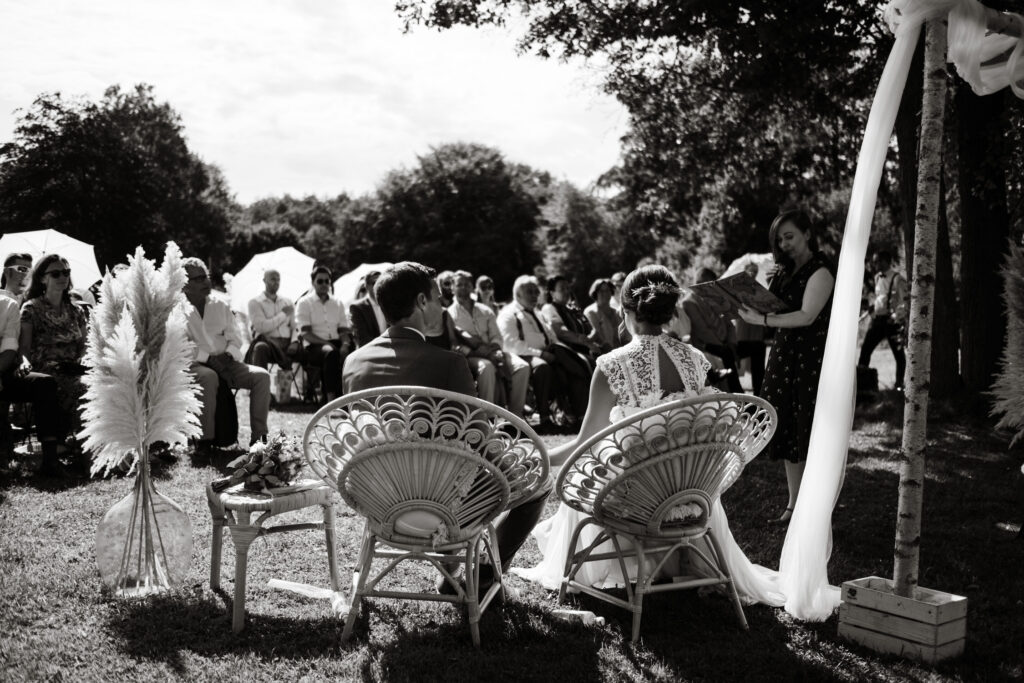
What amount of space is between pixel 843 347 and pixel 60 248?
874 cm

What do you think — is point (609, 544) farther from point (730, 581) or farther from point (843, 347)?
point (843, 347)

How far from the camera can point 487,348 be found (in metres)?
9.88

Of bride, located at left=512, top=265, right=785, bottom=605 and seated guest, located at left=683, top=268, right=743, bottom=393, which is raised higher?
seated guest, located at left=683, top=268, right=743, bottom=393

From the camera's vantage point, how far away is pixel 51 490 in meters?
6.48

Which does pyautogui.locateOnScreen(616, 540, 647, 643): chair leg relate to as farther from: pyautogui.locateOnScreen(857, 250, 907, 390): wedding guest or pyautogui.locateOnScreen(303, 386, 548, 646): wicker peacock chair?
pyautogui.locateOnScreen(857, 250, 907, 390): wedding guest

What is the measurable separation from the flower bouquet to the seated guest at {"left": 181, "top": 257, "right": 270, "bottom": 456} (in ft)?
12.6

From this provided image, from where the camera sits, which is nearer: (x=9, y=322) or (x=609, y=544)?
(x=609, y=544)

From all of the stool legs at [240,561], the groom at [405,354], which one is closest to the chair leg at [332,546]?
the stool legs at [240,561]

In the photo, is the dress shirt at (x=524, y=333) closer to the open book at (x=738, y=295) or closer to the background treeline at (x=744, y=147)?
the background treeline at (x=744, y=147)

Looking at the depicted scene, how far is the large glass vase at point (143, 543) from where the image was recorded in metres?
4.45

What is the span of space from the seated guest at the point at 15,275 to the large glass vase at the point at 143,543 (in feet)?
13.7

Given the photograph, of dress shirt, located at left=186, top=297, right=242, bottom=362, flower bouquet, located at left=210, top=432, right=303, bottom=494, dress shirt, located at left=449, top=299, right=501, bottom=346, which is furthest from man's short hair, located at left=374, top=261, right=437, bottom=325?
dress shirt, located at left=449, top=299, right=501, bottom=346

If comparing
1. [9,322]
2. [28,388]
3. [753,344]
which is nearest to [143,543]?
[28,388]

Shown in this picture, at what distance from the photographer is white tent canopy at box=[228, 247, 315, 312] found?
1555cm
